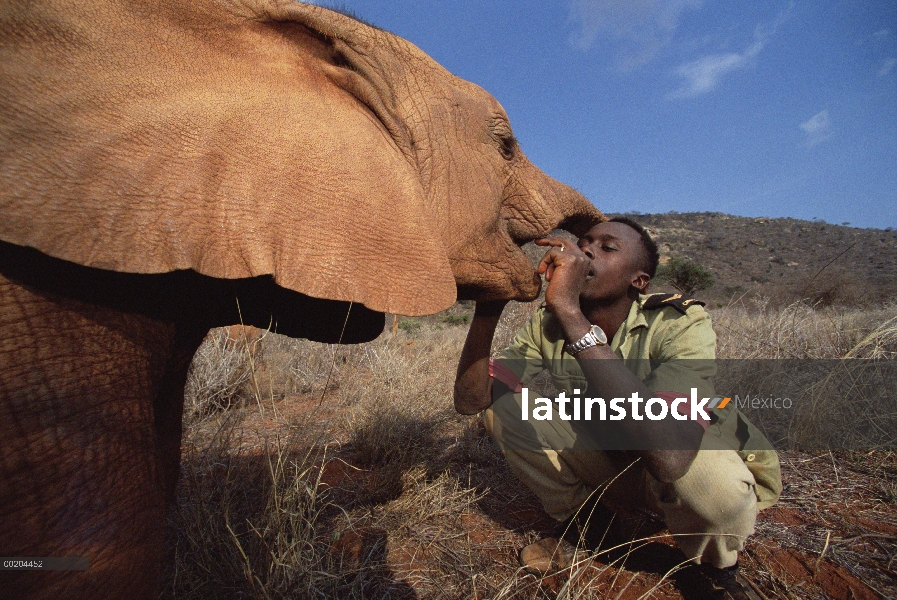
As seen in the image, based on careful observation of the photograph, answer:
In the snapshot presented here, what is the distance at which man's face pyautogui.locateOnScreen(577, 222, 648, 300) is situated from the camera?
2.27m

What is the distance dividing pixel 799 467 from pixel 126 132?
427 cm

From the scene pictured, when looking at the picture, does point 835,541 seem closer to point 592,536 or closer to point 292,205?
point 592,536

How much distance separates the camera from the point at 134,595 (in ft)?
3.53

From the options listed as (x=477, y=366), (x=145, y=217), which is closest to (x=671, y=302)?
(x=477, y=366)

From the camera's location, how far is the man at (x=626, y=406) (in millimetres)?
1798

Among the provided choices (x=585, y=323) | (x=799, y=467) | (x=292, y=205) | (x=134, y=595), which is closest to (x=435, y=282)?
(x=292, y=205)

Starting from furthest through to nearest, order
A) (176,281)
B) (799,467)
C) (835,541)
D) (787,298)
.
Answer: (787,298)
(799,467)
(835,541)
(176,281)

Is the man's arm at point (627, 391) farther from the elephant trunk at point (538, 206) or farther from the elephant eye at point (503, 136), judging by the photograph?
the elephant eye at point (503, 136)

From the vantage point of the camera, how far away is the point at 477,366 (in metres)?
2.44

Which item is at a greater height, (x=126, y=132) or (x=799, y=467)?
(x=126, y=132)

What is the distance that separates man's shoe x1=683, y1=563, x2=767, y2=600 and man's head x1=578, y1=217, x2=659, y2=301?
1327 mm

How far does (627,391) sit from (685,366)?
1.15 feet

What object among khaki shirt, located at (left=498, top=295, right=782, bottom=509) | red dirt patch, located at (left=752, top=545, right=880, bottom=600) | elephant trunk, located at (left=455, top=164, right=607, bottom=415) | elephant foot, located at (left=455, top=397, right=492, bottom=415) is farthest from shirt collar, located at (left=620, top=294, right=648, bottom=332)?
red dirt patch, located at (left=752, top=545, right=880, bottom=600)

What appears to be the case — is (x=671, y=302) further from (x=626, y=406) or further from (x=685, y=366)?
(x=626, y=406)
